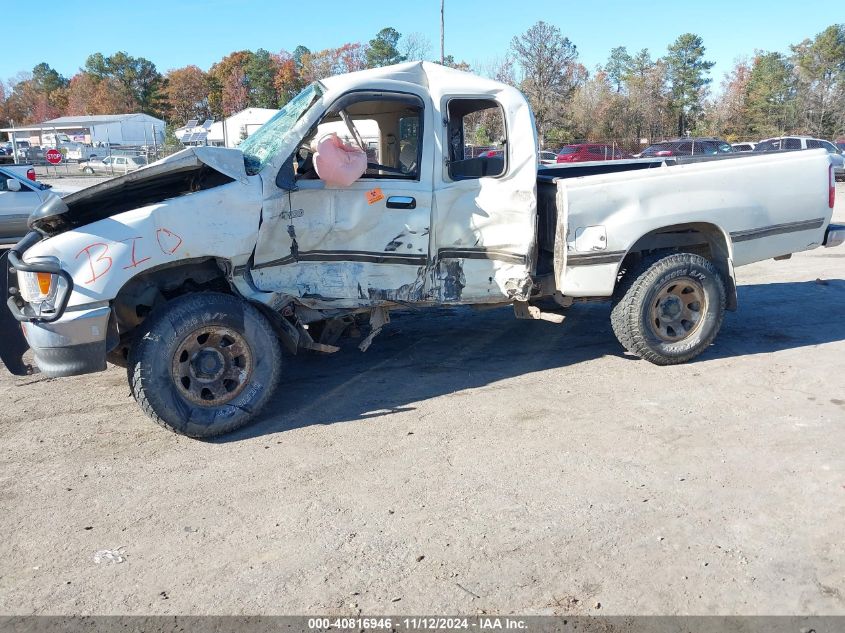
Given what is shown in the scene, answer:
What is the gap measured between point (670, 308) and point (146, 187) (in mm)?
4110

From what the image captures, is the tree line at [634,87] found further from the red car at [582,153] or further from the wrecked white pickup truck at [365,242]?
the wrecked white pickup truck at [365,242]

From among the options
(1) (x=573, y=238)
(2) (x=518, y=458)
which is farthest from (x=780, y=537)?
(1) (x=573, y=238)

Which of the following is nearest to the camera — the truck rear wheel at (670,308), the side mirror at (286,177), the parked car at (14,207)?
the side mirror at (286,177)

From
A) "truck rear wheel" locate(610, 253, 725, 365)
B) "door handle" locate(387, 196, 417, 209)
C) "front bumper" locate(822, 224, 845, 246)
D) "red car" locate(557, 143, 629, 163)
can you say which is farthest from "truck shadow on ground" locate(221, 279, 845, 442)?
"red car" locate(557, 143, 629, 163)

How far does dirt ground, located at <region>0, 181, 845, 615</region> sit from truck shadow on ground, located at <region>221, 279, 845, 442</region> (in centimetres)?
4

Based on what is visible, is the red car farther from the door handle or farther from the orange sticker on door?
the orange sticker on door

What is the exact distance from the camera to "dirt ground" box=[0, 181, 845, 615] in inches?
124

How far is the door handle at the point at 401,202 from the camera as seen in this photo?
17.2 ft

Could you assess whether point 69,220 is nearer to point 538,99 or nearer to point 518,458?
point 518,458

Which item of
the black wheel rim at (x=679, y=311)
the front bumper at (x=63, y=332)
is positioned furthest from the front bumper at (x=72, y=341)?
the black wheel rim at (x=679, y=311)

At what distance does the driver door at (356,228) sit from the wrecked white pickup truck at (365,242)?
1cm

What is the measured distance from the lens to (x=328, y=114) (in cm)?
522

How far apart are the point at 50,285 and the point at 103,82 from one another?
108 metres

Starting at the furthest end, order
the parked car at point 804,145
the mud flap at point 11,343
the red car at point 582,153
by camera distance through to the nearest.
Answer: the red car at point 582,153
the parked car at point 804,145
the mud flap at point 11,343
